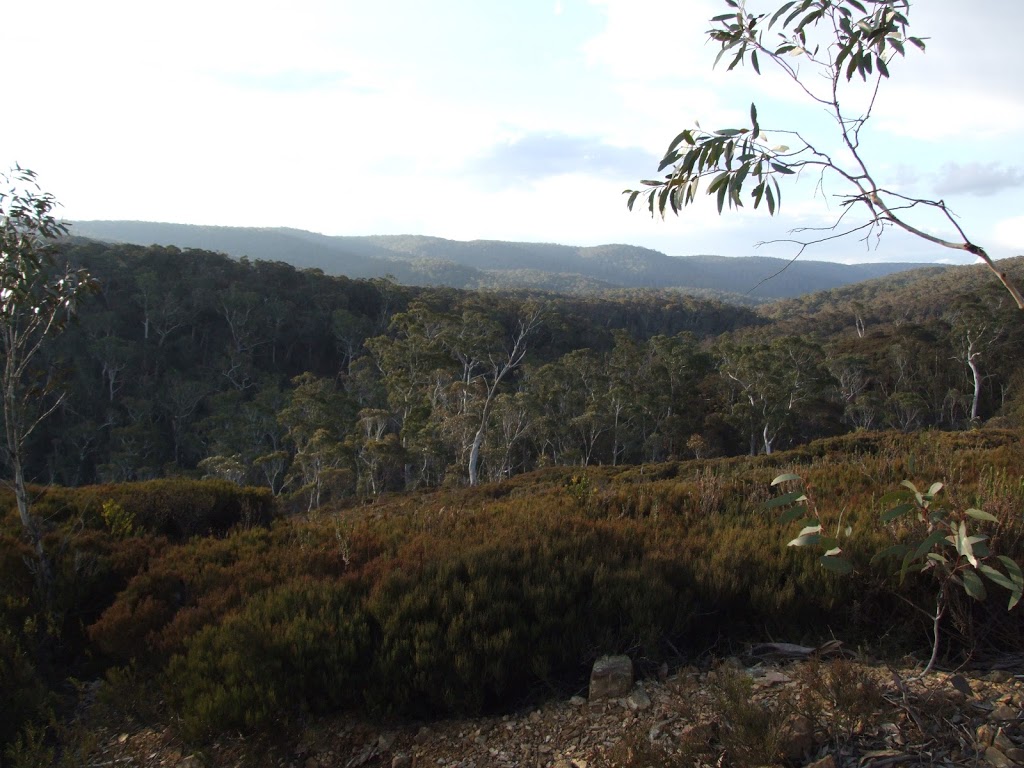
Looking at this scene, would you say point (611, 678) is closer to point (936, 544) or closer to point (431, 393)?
point (936, 544)

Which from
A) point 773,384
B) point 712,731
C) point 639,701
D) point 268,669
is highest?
point 712,731

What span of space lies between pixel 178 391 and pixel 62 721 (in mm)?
39155

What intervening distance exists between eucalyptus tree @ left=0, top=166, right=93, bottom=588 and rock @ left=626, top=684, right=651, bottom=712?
4193mm

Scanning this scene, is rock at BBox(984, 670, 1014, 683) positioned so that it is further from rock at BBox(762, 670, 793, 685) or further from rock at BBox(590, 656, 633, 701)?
rock at BBox(590, 656, 633, 701)

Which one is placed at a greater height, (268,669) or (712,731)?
(712,731)

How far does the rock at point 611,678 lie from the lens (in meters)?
3.10

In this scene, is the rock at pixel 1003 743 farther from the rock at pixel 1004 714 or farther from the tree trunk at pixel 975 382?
the tree trunk at pixel 975 382

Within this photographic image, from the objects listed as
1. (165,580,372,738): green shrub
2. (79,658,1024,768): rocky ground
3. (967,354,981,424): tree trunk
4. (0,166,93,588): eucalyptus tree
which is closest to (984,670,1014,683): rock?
(79,658,1024,768): rocky ground

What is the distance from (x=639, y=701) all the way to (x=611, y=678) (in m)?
0.19

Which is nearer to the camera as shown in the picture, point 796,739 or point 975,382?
point 796,739

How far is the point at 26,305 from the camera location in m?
5.19

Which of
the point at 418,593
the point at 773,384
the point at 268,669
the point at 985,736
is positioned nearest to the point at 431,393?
the point at 773,384

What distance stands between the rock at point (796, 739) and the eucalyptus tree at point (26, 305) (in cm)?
488

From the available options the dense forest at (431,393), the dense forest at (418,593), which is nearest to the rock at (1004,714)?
the dense forest at (418,593)
